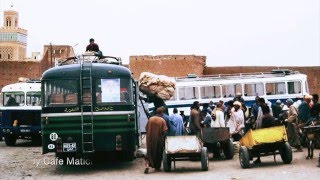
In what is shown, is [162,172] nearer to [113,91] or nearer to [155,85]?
[113,91]

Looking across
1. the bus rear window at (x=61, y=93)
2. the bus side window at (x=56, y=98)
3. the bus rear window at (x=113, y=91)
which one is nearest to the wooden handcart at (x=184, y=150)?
the bus rear window at (x=113, y=91)

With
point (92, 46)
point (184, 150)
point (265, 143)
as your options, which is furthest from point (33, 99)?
point (265, 143)

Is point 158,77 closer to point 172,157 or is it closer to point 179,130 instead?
point 179,130

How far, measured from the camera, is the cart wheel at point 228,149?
15.9 meters

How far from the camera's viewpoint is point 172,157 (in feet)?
44.9

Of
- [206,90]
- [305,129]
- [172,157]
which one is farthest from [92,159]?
[206,90]

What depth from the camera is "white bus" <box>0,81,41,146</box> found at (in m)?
23.4

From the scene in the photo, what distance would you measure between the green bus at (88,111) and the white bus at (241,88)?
50.1 feet

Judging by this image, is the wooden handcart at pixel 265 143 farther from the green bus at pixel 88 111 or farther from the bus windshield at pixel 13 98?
the bus windshield at pixel 13 98

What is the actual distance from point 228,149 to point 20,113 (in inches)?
437

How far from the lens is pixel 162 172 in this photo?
13.9m

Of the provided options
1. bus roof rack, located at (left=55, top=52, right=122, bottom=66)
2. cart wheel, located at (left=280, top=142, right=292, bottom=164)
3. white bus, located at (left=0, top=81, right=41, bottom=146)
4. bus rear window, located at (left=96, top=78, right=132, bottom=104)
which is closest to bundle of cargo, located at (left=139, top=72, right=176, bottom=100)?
bus roof rack, located at (left=55, top=52, right=122, bottom=66)

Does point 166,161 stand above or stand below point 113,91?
below

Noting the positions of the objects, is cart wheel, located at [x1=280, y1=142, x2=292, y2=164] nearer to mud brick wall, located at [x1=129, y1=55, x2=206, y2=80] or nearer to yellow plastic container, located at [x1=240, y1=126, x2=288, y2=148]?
yellow plastic container, located at [x1=240, y1=126, x2=288, y2=148]
